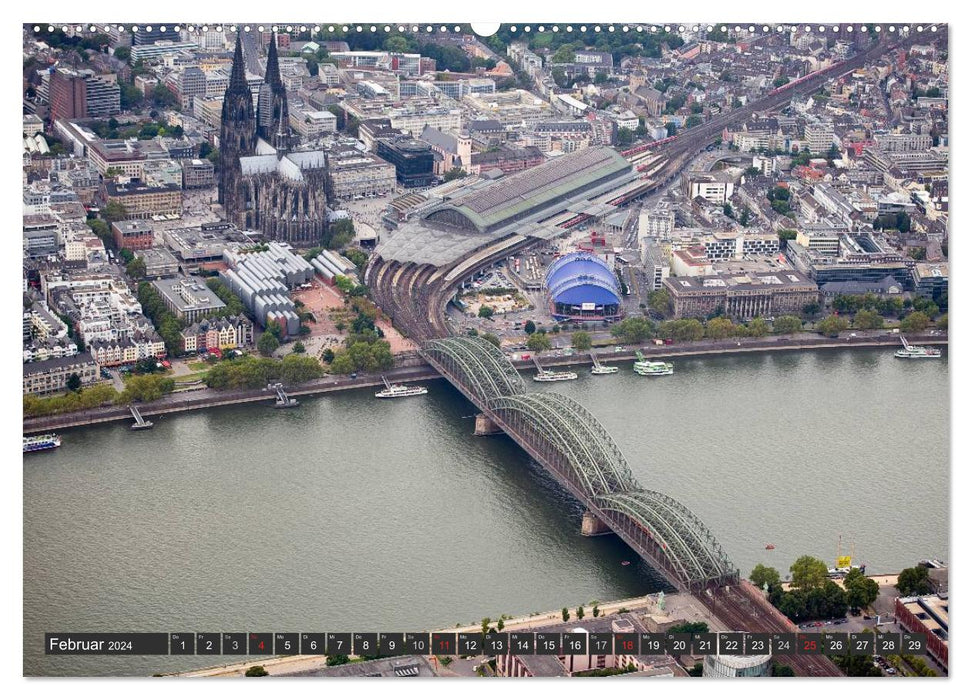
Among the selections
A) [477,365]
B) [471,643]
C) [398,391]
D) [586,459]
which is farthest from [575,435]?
[471,643]

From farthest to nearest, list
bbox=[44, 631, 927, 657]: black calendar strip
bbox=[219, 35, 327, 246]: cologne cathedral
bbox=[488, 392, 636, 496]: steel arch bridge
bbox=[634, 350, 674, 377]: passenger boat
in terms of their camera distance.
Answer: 1. bbox=[219, 35, 327, 246]: cologne cathedral
2. bbox=[634, 350, 674, 377]: passenger boat
3. bbox=[488, 392, 636, 496]: steel arch bridge
4. bbox=[44, 631, 927, 657]: black calendar strip

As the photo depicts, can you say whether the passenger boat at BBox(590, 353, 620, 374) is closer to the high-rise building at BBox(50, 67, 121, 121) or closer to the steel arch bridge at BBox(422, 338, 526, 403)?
the steel arch bridge at BBox(422, 338, 526, 403)

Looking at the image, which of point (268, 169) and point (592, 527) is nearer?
point (592, 527)

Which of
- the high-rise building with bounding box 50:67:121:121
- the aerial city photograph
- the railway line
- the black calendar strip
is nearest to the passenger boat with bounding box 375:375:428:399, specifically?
the aerial city photograph

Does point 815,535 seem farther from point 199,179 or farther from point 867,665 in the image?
point 199,179

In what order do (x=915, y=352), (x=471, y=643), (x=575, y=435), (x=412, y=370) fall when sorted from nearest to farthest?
(x=471, y=643), (x=575, y=435), (x=412, y=370), (x=915, y=352)

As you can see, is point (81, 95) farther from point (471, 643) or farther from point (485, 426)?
point (471, 643)
